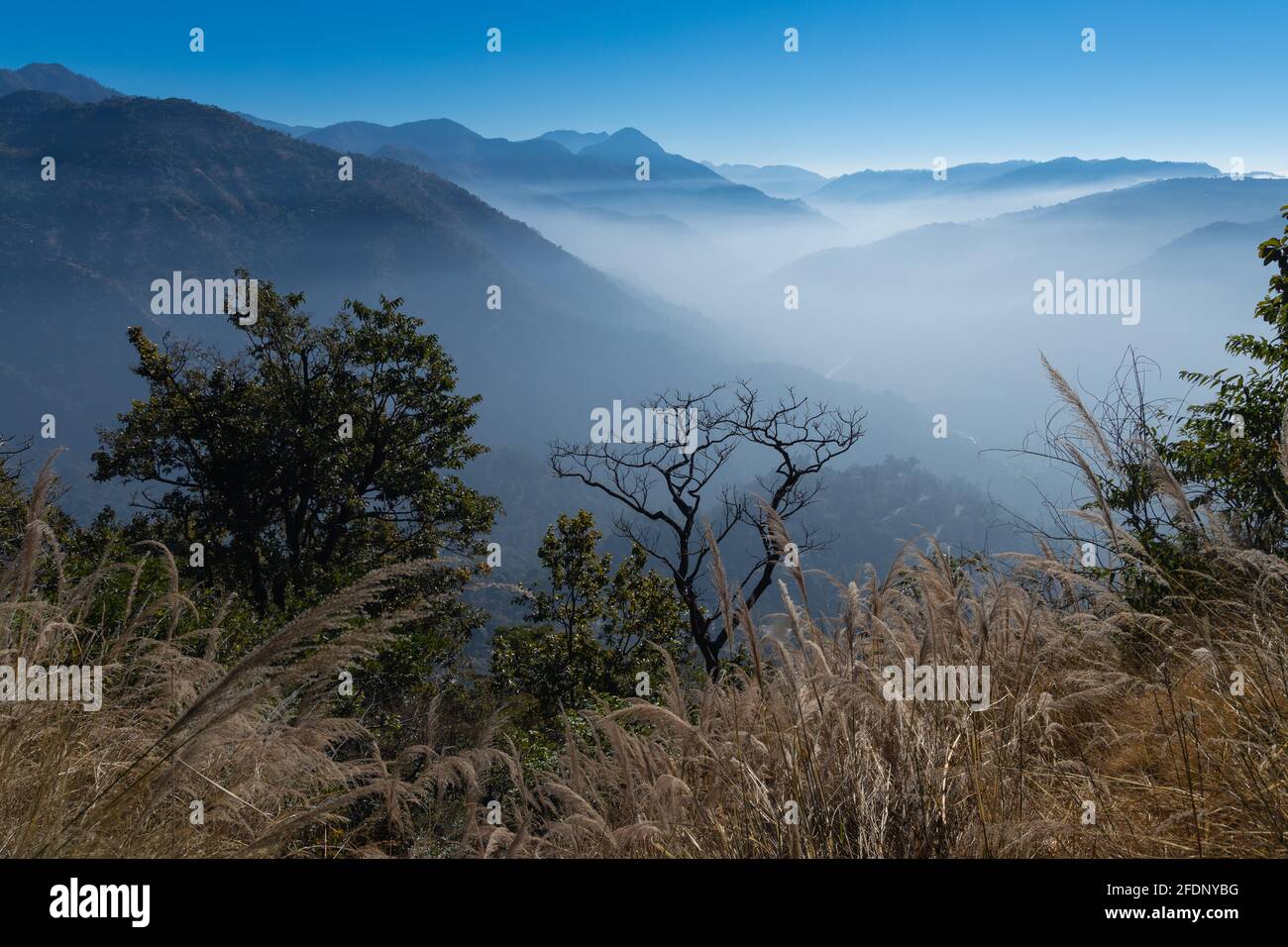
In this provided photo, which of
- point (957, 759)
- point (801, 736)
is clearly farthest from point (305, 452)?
point (957, 759)

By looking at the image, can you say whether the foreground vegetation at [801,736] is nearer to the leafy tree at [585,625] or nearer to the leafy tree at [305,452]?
the leafy tree at [585,625]

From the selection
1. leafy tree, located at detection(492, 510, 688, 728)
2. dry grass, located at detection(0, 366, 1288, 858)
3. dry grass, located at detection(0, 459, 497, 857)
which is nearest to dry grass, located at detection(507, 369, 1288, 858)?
dry grass, located at detection(0, 366, 1288, 858)

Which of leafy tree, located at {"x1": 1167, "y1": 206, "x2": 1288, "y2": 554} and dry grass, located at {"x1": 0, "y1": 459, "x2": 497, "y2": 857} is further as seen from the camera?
leafy tree, located at {"x1": 1167, "y1": 206, "x2": 1288, "y2": 554}

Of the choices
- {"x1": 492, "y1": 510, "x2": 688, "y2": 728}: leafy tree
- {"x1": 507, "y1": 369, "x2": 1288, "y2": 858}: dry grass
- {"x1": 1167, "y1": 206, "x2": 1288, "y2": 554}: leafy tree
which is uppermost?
{"x1": 1167, "y1": 206, "x2": 1288, "y2": 554}: leafy tree

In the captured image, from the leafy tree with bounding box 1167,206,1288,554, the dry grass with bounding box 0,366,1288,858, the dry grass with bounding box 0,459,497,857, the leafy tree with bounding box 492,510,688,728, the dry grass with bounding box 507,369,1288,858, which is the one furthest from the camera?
the leafy tree with bounding box 492,510,688,728

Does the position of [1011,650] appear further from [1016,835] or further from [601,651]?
[601,651]

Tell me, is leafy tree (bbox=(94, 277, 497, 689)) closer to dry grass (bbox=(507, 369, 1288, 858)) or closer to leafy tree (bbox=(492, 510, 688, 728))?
leafy tree (bbox=(492, 510, 688, 728))

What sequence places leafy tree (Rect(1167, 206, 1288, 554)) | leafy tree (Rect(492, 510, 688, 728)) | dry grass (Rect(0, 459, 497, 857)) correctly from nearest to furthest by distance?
dry grass (Rect(0, 459, 497, 857)) < leafy tree (Rect(1167, 206, 1288, 554)) < leafy tree (Rect(492, 510, 688, 728))

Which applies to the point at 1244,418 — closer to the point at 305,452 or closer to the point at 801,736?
the point at 801,736
